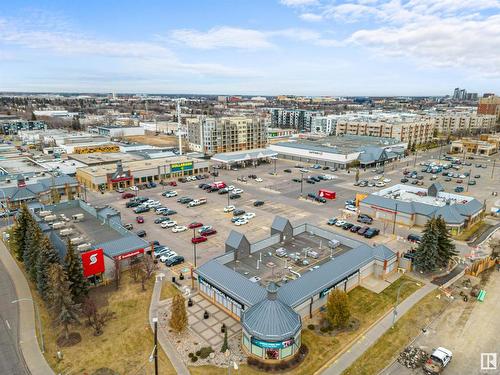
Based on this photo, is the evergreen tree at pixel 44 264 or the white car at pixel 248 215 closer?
the evergreen tree at pixel 44 264

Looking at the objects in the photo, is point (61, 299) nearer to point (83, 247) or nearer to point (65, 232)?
point (83, 247)

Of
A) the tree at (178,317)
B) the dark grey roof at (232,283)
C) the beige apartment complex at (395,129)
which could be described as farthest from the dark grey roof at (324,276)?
the beige apartment complex at (395,129)

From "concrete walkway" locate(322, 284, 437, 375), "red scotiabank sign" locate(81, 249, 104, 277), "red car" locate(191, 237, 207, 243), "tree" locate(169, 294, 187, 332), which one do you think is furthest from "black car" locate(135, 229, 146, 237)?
"concrete walkway" locate(322, 284, 437, 375)

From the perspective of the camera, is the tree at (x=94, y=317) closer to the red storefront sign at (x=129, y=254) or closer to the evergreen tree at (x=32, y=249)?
the red storefront sign at (x=129, y=254)

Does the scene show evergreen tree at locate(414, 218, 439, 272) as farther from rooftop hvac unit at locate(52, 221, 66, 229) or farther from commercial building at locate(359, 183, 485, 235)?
rooftop hvac unit at locate(52, 221, 66, 229)

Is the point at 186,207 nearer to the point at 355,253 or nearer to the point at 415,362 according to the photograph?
the point at 355,253
